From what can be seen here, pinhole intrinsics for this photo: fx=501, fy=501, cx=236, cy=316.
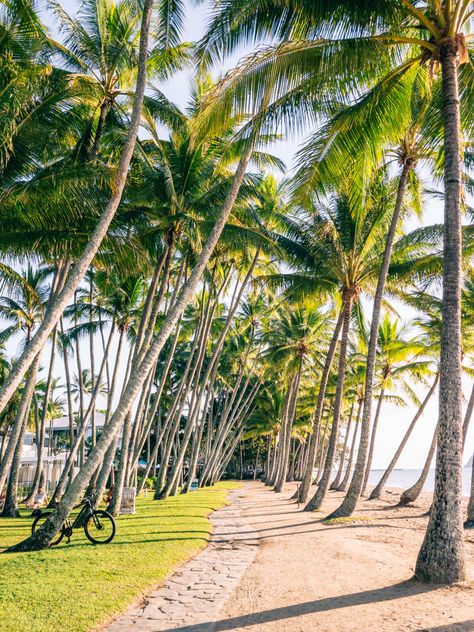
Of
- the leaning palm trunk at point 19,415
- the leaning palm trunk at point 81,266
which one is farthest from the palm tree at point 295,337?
the leaning palm trunk at point 81,266

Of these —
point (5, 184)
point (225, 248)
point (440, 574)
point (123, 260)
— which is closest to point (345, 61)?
point (123, 260)

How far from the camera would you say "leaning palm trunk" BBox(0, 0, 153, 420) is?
7340mm

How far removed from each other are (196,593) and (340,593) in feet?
6.04

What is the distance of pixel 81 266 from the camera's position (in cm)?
848

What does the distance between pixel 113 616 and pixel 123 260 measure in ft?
28.1

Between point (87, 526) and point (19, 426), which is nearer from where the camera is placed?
point (87, 526)

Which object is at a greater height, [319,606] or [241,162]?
[241,162]

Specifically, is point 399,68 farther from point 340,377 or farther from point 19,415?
point 19,415

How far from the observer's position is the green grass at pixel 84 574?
16.1ft

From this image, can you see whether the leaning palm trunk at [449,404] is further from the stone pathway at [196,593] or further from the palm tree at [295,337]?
the palm tree at [295,337]

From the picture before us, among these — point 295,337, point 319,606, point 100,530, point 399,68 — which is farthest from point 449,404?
point 295,337

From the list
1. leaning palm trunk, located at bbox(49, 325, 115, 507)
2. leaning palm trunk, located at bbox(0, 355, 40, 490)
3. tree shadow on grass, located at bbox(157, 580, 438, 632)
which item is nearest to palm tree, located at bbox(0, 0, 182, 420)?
tree shadow on grass, located at bbox(157, 580, 438, 632)

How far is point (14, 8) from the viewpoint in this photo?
8609 millimetres

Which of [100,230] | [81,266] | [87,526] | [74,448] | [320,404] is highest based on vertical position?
[100,230]
